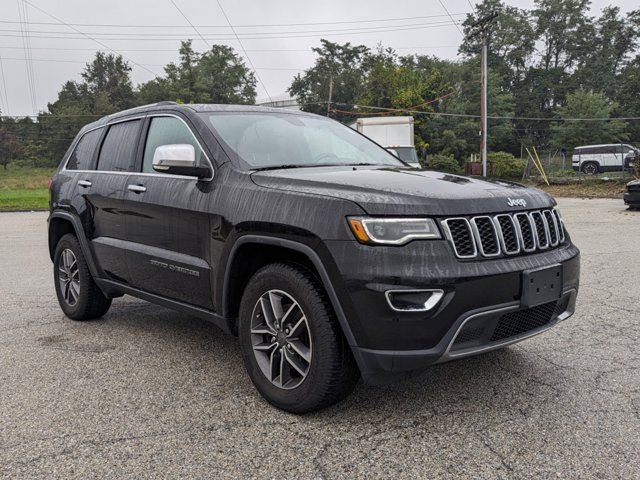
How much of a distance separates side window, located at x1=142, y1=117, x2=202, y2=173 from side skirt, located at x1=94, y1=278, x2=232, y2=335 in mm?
900

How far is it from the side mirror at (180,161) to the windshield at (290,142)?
0.89ft

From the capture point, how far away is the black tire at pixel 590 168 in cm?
3900

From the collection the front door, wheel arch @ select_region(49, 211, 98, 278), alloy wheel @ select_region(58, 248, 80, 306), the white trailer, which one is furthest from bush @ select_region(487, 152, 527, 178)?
the front door

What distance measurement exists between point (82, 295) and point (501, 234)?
364 centimetres

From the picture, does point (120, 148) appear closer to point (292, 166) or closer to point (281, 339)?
point (292, 166)

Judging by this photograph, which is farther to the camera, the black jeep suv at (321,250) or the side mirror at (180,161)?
the side mirror at (180,161)

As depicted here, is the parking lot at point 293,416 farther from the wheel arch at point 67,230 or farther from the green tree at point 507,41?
the green tree at point 507,41

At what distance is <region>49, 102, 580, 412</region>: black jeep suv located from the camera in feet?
8.72

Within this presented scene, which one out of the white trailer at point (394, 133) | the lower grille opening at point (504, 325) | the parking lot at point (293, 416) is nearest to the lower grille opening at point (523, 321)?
the lower grille opening at point (504, 325)

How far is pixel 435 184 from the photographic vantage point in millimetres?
3010

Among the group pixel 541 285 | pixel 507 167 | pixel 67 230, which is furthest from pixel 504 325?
pixel 507 167

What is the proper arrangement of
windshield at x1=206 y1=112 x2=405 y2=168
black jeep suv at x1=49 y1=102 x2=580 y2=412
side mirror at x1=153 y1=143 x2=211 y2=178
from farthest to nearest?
windshield at x1=206 y1=112 x2=405 y2=168 → side mirror at x1=153 y1=143 x2=211 y2=178 → black jeep suv at x1=49 y1=102 x2=580 y2=412

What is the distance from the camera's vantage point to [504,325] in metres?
2.87

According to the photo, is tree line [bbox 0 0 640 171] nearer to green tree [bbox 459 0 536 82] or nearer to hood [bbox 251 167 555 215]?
A: green tree [bbox 459 0 536 82]
